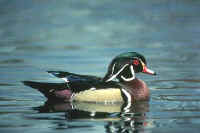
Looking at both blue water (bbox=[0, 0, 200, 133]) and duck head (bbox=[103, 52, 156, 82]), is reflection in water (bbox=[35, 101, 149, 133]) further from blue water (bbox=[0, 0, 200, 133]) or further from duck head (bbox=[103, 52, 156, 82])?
duck head (bbox=[103, 52, 156, 82])

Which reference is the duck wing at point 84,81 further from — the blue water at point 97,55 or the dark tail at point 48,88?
the blue water at point 97,55

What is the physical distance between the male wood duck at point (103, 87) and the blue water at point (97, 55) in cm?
27

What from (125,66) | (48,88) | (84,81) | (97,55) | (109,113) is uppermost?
(97,55)

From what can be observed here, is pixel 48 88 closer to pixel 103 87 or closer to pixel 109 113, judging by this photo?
pixel 103 87

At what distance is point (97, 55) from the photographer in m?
17.5

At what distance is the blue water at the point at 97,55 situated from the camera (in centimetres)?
1036

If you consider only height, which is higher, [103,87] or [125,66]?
[125,66]

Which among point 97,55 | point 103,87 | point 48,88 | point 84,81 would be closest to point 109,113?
point 103,87

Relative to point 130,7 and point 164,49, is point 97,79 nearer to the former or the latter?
point 164,49

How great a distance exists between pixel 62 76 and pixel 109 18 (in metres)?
11.4

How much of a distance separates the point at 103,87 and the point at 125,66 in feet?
2.31

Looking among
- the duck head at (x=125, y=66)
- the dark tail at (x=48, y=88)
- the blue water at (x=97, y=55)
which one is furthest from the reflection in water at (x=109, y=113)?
the duck head at (x=125, y=66)

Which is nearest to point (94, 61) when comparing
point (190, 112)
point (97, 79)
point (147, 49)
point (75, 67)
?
point (75, 67)

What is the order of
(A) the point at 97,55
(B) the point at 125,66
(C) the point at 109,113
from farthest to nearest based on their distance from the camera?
(A) the point at 97,55, (B) the point at 125,66, (C) the point at 109,113
